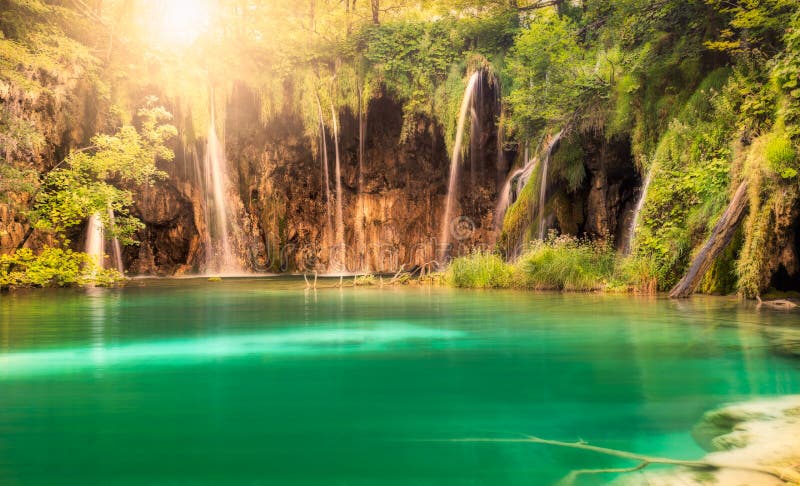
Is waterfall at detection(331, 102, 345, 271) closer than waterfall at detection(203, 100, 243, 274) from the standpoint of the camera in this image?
No

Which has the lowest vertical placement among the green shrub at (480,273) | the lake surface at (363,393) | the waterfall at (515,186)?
the lake surface at (363,393)

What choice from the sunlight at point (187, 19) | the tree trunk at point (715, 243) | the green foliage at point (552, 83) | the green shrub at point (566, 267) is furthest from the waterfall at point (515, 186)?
the sunlight at point (187, 19)

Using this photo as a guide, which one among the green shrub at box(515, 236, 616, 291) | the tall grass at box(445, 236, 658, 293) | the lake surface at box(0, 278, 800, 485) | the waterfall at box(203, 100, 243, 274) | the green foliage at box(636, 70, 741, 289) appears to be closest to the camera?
the lake surface at box(0, 278, 800, 485)

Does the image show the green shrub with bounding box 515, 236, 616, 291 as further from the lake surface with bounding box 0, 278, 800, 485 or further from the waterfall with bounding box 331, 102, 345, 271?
the waterfall with bounding box 331, 102, 345, 271

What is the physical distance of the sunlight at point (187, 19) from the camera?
98.6 feet

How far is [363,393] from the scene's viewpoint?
4.43m

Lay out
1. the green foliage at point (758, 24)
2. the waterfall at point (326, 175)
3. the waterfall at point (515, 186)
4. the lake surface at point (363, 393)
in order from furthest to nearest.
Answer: the waterfall at point (326, 175)
the waterfall at point (515, 186)
the green foliage at point (758, 24)
the lake surface at point (363, 393)

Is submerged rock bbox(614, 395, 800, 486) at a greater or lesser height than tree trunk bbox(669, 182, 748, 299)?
lesser

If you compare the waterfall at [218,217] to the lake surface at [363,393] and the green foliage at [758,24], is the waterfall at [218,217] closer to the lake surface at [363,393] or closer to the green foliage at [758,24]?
the lake surface at [363,393]

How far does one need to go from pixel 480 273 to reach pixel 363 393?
41.6 ft

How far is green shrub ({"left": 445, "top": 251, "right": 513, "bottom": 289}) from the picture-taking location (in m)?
16.6

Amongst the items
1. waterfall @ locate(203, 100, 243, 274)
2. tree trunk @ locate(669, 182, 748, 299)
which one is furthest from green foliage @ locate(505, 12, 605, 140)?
waterfall @ locate(203, 100, 243, 274)

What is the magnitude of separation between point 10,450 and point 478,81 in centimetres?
2499

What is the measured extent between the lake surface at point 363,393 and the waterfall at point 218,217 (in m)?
20.2
